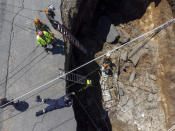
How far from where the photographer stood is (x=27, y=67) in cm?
828

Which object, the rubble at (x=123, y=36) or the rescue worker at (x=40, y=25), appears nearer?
the rescue worker at (x=40, y=25)

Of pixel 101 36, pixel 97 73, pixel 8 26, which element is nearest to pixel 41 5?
pixel 8 26

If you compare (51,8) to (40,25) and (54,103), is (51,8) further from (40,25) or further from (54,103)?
(54,103)

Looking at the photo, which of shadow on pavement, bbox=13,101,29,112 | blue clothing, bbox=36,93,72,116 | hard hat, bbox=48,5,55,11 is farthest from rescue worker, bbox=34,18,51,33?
shadow on pavement, bbox=13,101,29,112

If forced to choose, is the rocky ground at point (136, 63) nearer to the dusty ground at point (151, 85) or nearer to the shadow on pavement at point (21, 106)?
the dusty ground at point (151, 85)

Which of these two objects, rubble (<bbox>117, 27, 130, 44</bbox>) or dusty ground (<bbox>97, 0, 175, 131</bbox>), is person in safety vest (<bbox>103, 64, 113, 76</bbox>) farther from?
rubble (<bbox>117, 27, 130, 44</bbox>)

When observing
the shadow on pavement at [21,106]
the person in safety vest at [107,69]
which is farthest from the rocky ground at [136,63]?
the shadow on pavement at [21,106]

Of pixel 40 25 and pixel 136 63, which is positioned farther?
pixel 136 63

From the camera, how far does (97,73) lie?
33.1 ft

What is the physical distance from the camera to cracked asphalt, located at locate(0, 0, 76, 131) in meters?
7.80

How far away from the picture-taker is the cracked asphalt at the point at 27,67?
780 cm

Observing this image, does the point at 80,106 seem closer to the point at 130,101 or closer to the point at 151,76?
the point at 130,101

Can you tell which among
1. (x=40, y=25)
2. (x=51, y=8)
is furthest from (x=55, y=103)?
(x=51, y=8)

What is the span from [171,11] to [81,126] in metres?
9.44
